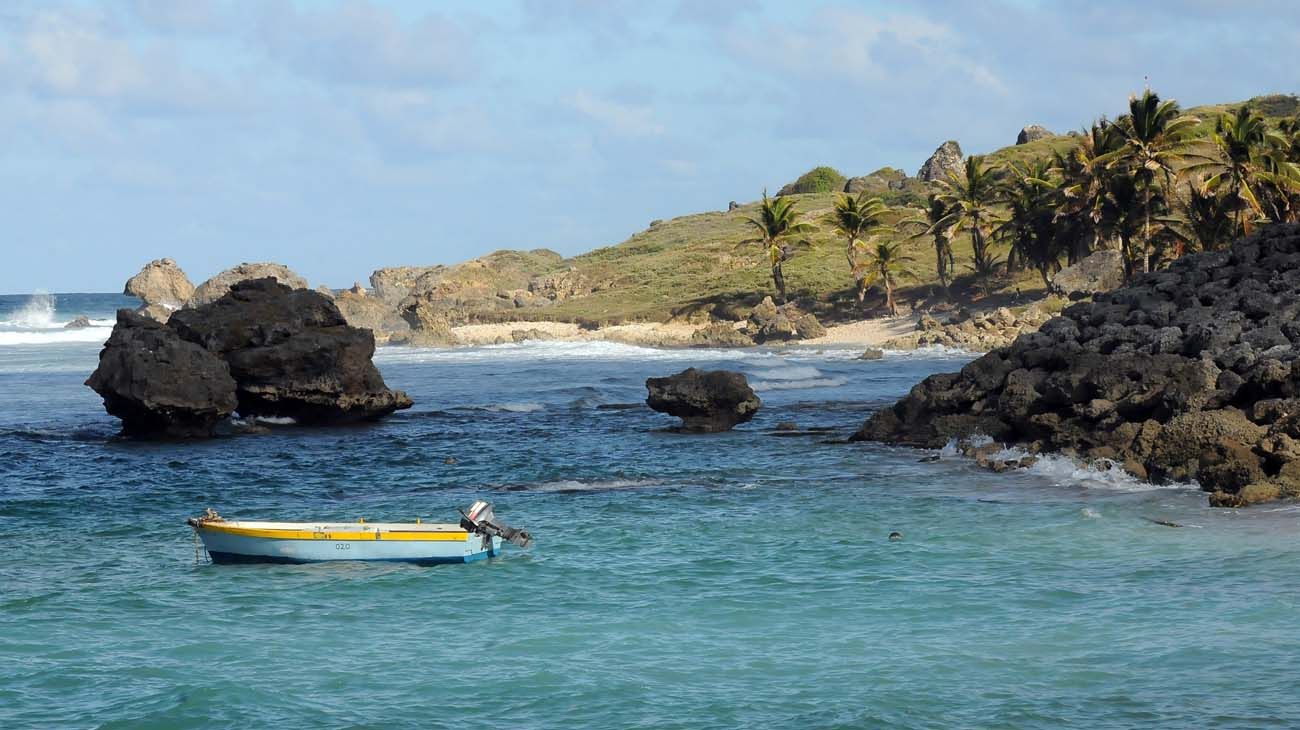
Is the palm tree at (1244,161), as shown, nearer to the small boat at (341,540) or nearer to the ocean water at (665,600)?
the ocean water at (665,600)

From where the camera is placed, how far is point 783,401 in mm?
54688

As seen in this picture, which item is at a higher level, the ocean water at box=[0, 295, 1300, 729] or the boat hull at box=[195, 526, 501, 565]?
the boat hull at box=[195, 526, 501, 565]

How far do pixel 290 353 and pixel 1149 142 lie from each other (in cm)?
4839

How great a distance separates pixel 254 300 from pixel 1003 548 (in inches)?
1211

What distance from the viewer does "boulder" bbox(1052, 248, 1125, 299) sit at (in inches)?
3307

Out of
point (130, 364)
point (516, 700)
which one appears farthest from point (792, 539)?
point (130, 364)

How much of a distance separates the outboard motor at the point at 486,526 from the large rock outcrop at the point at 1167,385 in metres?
13.6

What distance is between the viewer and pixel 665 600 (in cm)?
2172

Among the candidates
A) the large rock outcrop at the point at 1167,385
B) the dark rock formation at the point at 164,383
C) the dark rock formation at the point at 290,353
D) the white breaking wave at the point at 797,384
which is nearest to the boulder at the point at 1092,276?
the white breaking wave at the point at 797,384

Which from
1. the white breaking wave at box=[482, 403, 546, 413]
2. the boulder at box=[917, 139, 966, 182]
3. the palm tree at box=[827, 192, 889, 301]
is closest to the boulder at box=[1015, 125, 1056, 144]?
the boulder at box=[917, 139, 966, 182]

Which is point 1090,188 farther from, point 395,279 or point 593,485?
point 395,279

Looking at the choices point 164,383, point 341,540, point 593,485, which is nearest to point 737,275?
point 164,383

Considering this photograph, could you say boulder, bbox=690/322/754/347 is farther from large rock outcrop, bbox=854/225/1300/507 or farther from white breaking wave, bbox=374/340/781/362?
large rock outcrop, bbox=854/225/1300/507

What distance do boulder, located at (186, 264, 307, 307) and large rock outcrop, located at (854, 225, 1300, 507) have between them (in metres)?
77.4
